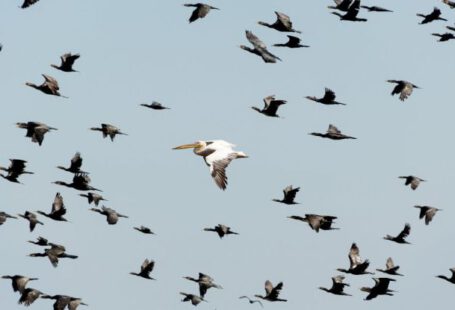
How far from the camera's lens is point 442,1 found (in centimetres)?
7400

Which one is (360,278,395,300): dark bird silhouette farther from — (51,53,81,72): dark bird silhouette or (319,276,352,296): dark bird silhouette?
(51,53,81,72): dark bird silhouette

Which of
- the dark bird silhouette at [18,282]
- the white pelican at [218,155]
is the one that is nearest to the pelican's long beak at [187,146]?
the white pelican at [218,155]

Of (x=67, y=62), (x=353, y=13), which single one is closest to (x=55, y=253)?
(x=67, y=62)

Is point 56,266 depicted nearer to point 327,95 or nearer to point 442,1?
point 327,95

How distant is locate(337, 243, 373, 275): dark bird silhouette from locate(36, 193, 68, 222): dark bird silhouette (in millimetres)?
9762

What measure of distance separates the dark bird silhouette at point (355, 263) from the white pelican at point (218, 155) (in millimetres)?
6921

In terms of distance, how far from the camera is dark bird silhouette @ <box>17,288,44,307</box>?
69.5 m

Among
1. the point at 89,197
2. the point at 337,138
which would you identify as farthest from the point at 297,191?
the point at 89,197

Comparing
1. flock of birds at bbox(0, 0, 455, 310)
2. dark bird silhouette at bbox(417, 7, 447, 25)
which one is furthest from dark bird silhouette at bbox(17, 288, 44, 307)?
dark bird silhouette at bbox(417, 7, 447, 25)

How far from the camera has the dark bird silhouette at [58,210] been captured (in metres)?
71.1

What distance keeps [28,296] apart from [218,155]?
8623mm

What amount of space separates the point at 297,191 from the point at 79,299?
336 inches

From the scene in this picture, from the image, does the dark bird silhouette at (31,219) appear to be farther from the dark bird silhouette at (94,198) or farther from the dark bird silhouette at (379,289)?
the dark bird silhouette at (379,289)

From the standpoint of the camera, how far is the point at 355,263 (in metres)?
72.8
